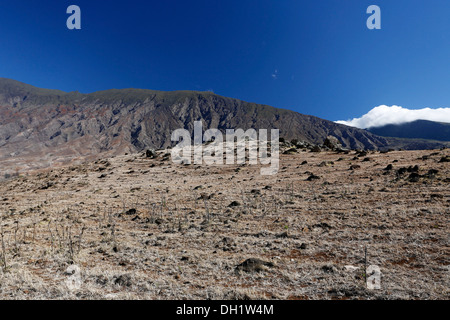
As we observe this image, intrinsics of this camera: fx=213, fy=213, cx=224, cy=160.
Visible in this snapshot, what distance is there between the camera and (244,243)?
331 inches

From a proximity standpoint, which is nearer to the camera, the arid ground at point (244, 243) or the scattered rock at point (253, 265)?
the arid ground at point (244, 243)

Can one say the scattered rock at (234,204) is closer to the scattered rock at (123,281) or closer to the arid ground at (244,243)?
the arid ground at (244,243)

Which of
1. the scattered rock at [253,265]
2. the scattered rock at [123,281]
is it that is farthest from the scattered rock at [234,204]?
the scattered rock at [123,281]

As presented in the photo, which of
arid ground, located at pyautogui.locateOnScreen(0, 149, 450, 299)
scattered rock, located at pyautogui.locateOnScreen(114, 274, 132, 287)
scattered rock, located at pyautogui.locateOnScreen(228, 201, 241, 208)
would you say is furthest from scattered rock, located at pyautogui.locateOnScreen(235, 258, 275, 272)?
scattered rock, located at pyautogui.locateOnScreen(228, 201, 241, 208)

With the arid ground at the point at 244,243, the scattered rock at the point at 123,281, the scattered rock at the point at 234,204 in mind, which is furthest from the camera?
the scattered rock at the point at 234,204

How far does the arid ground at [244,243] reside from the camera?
5430 millimetres

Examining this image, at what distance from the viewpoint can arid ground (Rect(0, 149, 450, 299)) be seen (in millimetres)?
5430

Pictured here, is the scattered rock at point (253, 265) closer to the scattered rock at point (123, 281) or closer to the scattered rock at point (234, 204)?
the scattered rock at point (123, 281)

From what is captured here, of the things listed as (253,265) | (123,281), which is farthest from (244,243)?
(123,281)

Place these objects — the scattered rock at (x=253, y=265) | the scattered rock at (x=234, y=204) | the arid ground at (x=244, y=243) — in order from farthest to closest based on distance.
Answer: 1. the scattered rock at (x=234, y=204)
2. the scattered rock at (x=253, y=265)
3. the arid ground at (x=244, y=243)

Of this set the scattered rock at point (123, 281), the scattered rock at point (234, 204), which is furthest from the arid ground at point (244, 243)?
the scattered rock at point (234, 204)

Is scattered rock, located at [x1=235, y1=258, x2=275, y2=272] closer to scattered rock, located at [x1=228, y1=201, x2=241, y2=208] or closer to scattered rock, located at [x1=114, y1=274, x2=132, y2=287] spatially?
scattered rock, located at [x1=114, y1=274, x2=132, y2=287]

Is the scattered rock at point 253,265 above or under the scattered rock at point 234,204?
under
